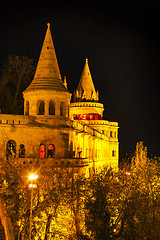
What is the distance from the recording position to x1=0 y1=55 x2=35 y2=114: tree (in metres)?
45.5

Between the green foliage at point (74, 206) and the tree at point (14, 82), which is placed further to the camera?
the tree at point (14, 82)

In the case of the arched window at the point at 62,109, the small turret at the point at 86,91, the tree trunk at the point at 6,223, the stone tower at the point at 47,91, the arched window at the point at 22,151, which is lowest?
the tree trunk at the point at 6,223

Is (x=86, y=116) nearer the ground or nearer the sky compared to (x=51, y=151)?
nearer the sky

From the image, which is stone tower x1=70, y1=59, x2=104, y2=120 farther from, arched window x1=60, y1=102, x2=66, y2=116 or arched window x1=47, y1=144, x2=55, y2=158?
arched window x1=47, y1=144, x2=55, y2=158

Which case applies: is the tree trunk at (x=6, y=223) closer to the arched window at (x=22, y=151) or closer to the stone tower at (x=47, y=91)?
the arched window at (x=22, y=151)

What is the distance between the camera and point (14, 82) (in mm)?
47719

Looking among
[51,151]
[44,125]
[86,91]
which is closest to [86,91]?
[86,91]

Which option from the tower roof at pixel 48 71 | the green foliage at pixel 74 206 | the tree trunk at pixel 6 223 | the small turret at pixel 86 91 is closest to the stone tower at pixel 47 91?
the tower roof at pixel 48 71

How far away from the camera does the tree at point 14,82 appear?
45.5 meters

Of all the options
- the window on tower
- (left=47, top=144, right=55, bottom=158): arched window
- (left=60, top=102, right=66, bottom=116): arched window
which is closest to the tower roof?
(left=60, top=102, right=66, bottom=116): arched window

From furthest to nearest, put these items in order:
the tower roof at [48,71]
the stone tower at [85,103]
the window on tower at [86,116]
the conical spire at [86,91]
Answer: the conical spire at [86,91] → the stone tower at [85,103] → the window on tower at [86,116] → the tower roof at [48,71]

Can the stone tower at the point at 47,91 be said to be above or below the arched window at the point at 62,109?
above

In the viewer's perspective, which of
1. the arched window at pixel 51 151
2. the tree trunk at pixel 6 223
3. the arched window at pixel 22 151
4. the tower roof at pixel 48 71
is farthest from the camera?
the tower roof at pixel 48 71

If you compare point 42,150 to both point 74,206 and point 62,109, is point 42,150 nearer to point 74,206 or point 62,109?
point 62,109
